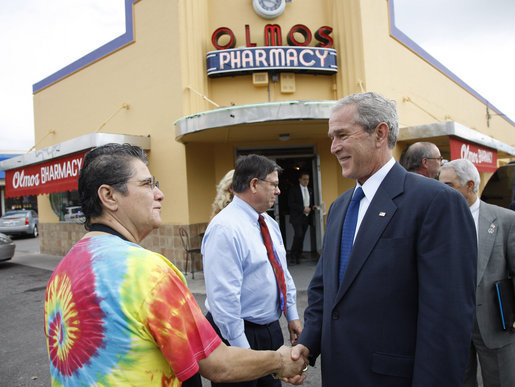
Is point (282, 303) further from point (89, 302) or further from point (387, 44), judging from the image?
point (387, 44)

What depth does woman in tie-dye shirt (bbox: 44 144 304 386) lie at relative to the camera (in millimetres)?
1221

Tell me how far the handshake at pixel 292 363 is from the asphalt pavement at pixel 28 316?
5.78 ft

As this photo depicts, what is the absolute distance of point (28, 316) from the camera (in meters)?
6.01

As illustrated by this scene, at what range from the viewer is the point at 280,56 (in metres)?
8.04

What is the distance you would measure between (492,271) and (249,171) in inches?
72.9

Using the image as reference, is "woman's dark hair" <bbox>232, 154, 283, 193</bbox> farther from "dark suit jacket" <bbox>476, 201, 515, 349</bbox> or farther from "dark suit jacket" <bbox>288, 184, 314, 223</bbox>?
"dark suit jacket" <bbox>288, 184, 314, 223</bbox>

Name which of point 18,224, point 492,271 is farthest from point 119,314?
point 18,224

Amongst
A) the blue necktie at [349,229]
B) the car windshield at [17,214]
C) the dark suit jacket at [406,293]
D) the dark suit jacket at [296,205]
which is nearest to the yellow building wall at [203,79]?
the dark suit jacket at [296,205]

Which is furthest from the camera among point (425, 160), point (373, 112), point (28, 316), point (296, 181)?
point (296, 181)

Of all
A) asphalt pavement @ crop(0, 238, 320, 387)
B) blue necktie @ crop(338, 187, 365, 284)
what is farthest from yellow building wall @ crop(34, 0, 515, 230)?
blue necktie @ crop(338, 187, 365, 284)

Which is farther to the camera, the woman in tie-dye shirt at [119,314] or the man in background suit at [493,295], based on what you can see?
the man in background suit at [493,295]

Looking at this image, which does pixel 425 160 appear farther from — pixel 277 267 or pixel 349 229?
pixel 349 229

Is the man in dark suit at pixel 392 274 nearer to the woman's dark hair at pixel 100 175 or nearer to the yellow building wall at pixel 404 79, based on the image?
the woman's dark hair at pixel 100 175

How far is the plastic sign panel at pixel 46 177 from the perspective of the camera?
873cm
